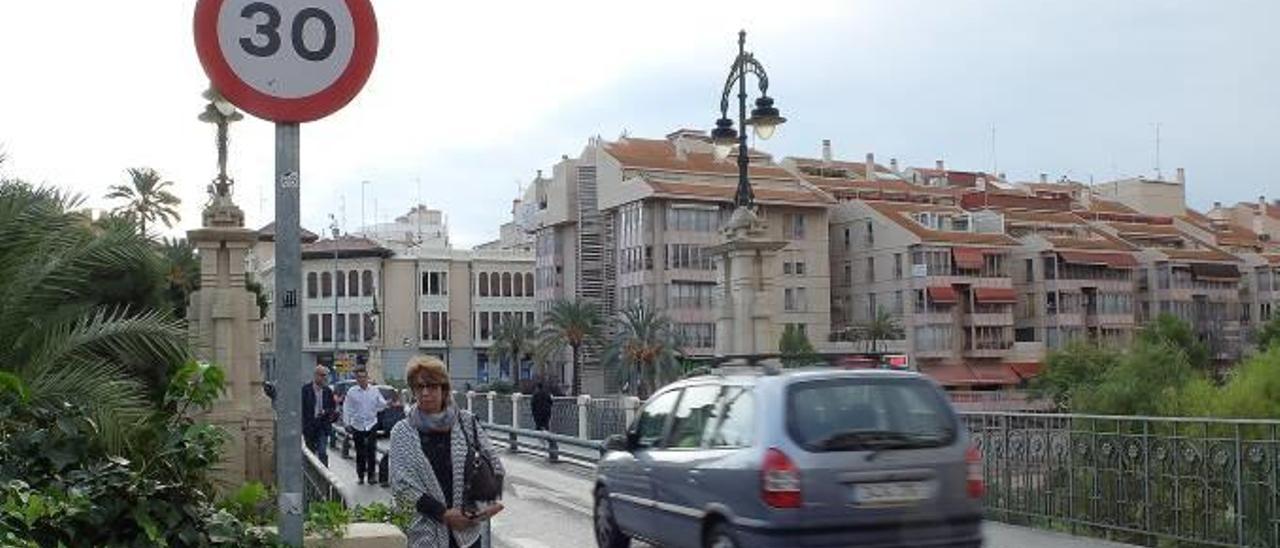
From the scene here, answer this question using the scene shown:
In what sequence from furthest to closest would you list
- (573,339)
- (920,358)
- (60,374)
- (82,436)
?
(920,358)
(573,339)
(60,374)
(82,436)

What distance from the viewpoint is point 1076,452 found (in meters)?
13.2

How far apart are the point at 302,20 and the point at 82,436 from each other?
2139mm

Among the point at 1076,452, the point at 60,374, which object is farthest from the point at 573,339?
the point at 60,374

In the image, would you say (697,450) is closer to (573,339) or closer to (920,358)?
(573,339)

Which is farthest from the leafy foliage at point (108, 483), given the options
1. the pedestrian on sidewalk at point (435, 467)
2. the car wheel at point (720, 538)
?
the car wheel at point (720, 538)

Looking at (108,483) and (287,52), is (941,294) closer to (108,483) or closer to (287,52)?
(108,483)

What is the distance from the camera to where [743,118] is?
18953 millimetres

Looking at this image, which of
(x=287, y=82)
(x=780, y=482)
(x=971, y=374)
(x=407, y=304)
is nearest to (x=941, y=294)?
(x=971, y=374)

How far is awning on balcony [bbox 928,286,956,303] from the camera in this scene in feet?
270

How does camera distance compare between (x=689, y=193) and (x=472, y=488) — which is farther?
(x=689, y=193)

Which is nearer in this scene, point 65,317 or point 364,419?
point 65,317

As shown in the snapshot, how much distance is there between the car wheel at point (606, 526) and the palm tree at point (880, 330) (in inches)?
2668

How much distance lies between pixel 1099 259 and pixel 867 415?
282ft

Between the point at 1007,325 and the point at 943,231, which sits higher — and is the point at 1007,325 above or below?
below
